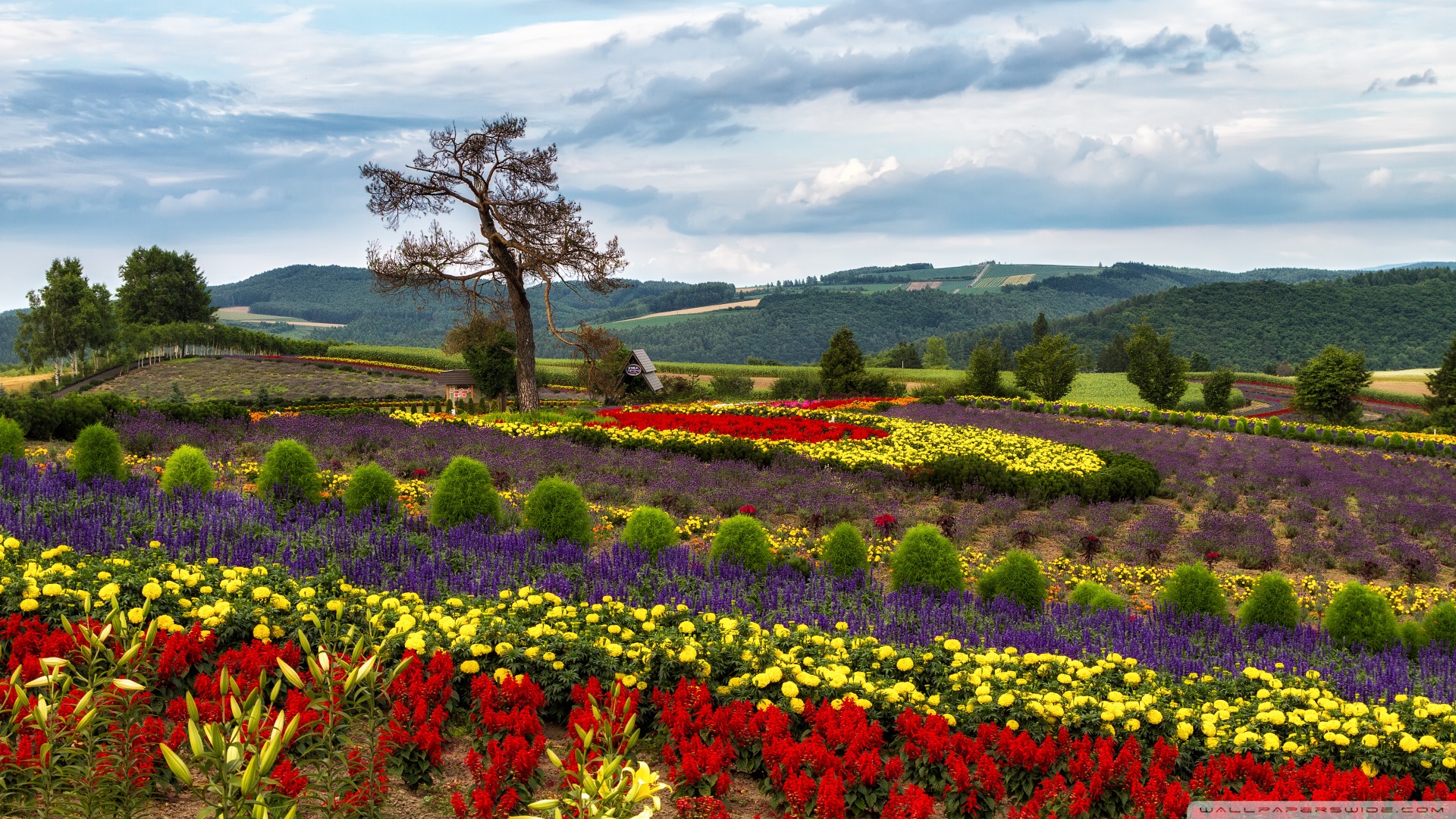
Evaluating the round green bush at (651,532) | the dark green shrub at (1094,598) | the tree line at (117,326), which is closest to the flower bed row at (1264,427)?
the dark green shrub at (1094,598)

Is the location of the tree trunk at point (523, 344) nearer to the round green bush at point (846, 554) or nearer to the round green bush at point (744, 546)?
the round green bush at point (744, 546)

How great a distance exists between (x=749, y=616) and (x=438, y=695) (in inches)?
95.2

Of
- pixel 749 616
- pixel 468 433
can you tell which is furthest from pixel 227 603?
pixel 468 433

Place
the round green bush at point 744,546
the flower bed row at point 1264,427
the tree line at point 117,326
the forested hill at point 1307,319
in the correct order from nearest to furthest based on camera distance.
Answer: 1. the round green bush at point 744,546
2. the flower bed row at point 1264,427
3. the tree line at point 117,326
4. the forested hill at point 1307,319

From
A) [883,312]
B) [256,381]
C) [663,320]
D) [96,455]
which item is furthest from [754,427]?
[883,312]

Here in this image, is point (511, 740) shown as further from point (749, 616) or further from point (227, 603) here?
point (749, 616)

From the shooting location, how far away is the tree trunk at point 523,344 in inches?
966

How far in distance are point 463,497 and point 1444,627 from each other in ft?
28.2

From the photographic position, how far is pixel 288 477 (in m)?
9.60

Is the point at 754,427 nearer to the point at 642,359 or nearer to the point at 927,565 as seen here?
the point at 927,565

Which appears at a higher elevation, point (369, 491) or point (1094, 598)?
point (369, 491)

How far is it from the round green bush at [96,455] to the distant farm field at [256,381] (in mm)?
25726

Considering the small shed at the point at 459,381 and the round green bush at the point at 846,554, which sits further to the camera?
the small shed at the point at 459,381

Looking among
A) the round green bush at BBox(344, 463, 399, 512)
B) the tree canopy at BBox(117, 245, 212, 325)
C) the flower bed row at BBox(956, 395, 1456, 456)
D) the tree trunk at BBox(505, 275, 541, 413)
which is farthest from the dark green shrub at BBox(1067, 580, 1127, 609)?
the tree canopy at BBox(117, 245, 212, 325)
